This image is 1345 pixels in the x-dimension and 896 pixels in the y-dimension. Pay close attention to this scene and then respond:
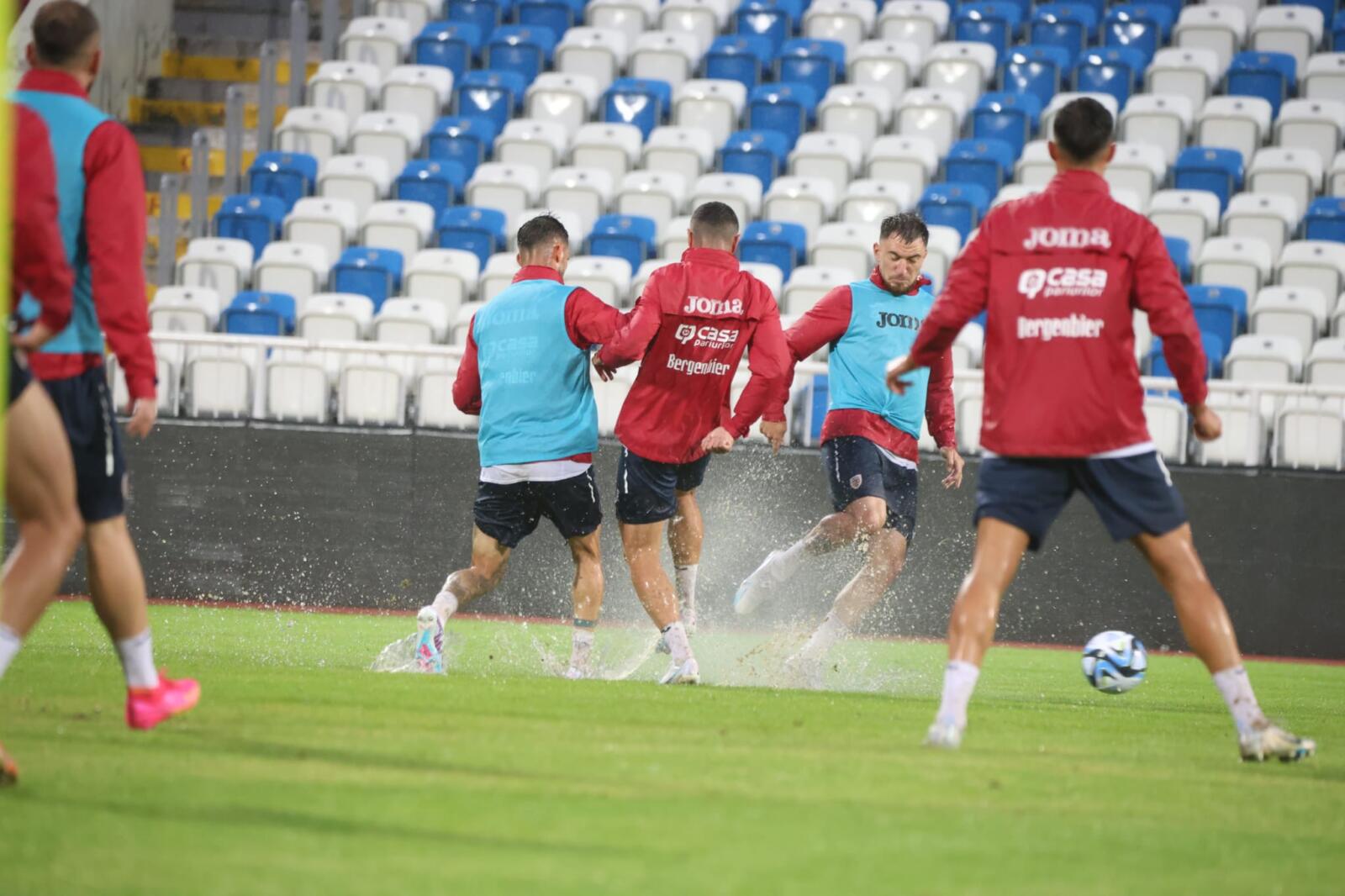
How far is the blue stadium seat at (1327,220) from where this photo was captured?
16.7 metres

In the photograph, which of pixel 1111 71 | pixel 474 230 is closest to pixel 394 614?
pixel 474 230

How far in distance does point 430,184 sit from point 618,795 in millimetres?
14020

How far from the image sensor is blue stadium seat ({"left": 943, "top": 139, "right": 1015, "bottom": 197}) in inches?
701

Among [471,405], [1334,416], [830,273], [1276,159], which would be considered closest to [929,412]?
[471,405]

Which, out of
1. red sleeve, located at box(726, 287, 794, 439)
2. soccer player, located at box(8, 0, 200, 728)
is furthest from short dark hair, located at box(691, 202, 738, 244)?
soccer player, located at box(8, 0, 200, 728)

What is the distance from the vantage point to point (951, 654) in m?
6.21

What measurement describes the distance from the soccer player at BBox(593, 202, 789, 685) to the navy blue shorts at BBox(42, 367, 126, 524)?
3552 mm

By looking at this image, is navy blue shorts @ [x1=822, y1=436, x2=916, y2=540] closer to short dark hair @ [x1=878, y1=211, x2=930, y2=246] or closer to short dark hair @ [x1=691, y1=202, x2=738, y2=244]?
short dark hair @ [x1=878, y1=211, x2=930, y2=246]

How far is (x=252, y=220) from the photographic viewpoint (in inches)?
706

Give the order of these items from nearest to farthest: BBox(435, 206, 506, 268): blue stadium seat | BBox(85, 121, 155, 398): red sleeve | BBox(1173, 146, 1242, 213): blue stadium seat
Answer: BBox(85, 121, 155, 398): red sleeve → BBox(435, 206, 506, 268): blue stadium seat → BBox(1173, 146, 1242, 213): blue stadium seat

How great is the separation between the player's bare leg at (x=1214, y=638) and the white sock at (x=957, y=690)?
796 millimetres

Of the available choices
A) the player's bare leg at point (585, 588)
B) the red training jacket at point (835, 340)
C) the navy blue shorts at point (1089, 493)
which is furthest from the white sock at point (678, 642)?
the navy blue shorts at point (1089, 493)

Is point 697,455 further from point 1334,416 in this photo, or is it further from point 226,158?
point 226,158

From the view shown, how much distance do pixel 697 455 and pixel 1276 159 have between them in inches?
403
